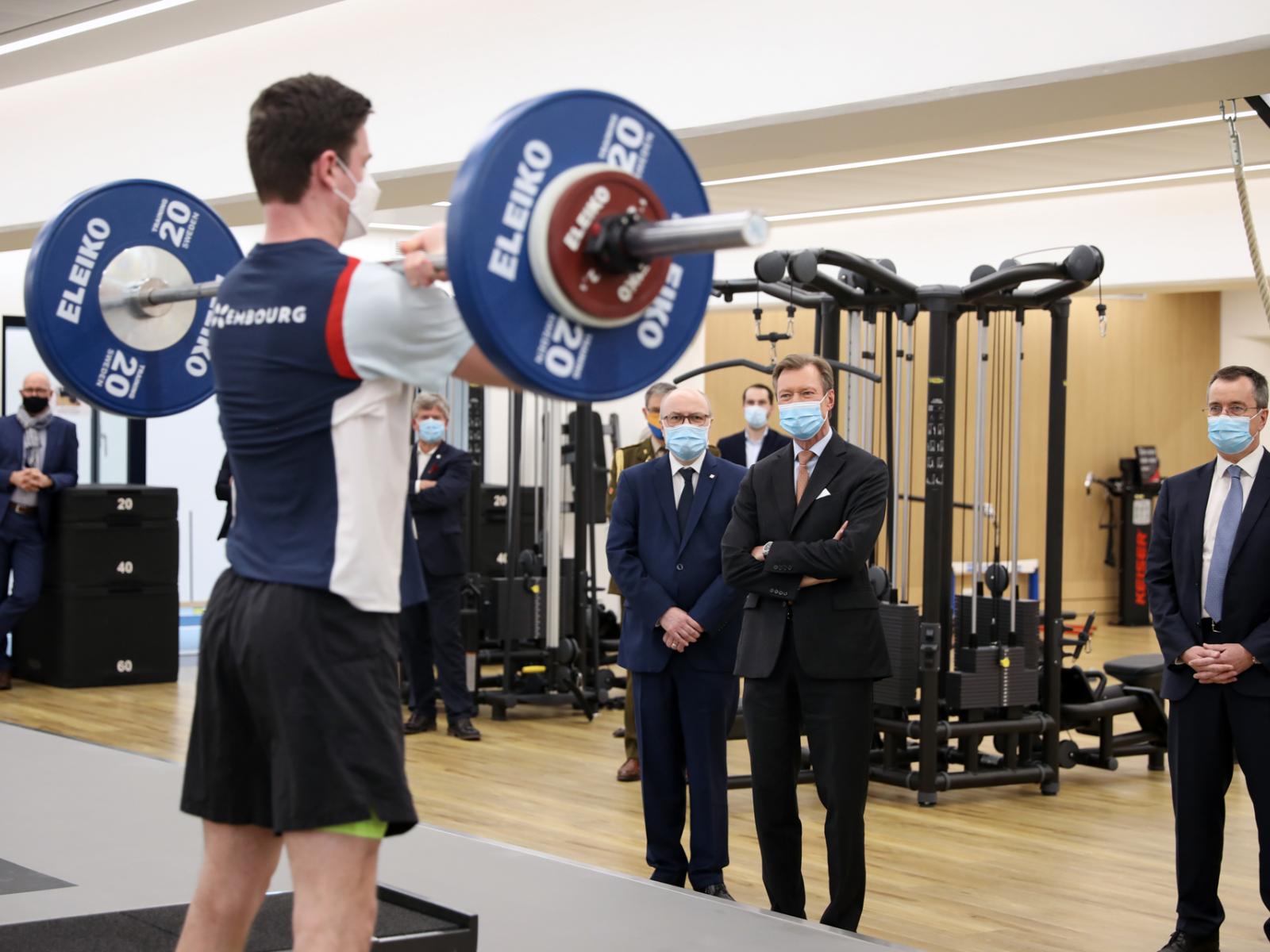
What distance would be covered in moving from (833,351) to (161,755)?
3205 millimetres

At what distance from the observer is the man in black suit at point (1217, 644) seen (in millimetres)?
3562

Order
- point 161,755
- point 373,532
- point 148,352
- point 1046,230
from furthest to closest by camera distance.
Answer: point 1046,230 → point 161,755 → point 148,352 → point 373,532

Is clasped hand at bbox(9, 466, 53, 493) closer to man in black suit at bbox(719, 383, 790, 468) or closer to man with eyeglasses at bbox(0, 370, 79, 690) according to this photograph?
man with eyeglasses at bbox(0, 370, 79, 690)

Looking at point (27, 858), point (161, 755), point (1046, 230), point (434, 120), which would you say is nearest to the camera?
point (27, 858)

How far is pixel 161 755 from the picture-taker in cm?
602

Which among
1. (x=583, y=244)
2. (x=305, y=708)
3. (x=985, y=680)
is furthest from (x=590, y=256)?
(x=985, y=680)

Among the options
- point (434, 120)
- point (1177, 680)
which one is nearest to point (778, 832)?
point (1177, 680)

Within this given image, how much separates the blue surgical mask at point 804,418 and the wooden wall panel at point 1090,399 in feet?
27.1

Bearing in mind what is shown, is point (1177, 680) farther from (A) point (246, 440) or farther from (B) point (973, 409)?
(B) point (973, 409)

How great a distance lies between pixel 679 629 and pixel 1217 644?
1373 millimetres

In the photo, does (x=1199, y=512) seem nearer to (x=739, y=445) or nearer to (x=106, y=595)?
(x=739, y=445)

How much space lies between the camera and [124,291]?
2646mm

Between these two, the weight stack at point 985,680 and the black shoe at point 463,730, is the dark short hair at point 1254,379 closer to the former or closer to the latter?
the weight stack at point 985,680

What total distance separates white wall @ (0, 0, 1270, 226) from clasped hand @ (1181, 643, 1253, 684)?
1.58 metres
